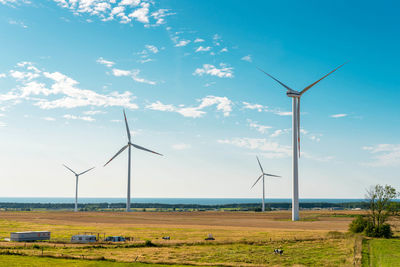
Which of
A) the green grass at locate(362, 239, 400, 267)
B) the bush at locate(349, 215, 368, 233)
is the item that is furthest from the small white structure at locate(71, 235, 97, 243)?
the bush at locate(349, 215, 368, 233)

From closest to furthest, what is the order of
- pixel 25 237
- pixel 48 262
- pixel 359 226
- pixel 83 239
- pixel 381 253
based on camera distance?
pixel 48 262 < pixel 381 253 < pixel 83 239 < pixel 25 237 < pixel 359 226

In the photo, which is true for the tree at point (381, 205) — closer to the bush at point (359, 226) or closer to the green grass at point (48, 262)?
the bush at point (359, 226)

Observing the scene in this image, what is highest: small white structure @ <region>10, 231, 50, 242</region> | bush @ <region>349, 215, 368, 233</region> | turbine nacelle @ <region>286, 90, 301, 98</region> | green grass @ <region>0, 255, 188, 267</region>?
turbine nacelle @ <region>286, 90, 301, 98</region>

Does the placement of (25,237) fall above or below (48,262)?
below

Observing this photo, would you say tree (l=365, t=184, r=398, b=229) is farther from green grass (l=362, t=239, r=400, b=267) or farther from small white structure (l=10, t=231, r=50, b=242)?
small white structure (l=10, t=231, r=50, b=242)

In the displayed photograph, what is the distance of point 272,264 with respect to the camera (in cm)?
5169

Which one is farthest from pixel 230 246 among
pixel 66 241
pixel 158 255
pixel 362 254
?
pixel 66 241

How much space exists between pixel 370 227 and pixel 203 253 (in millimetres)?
45139

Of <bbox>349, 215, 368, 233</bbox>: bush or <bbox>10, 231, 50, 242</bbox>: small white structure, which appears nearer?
<bbox>10, 231, 50, 242</bbox>: small white structure

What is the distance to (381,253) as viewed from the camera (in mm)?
61594

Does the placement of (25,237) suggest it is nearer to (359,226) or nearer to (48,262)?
(48,262)

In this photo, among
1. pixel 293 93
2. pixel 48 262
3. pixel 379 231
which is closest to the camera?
pixel 48 262

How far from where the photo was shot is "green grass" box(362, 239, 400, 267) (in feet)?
173

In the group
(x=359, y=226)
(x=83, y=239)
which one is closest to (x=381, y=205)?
(x=359, y=226)
